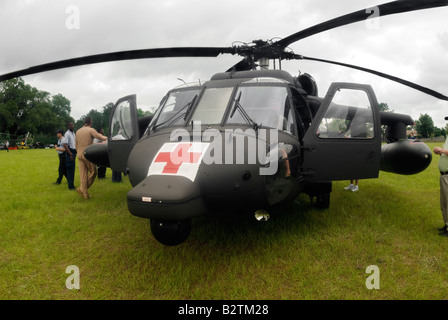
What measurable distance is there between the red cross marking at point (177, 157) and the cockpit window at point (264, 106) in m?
0.91

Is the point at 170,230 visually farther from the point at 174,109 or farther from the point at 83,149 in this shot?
the point at 83,149

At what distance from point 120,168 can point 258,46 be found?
3421mm

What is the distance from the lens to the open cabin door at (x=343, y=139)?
13.9 feet

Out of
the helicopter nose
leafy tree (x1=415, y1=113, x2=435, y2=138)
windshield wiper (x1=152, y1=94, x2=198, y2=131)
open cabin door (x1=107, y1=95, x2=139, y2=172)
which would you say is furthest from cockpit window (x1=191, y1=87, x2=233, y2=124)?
leafy tree (x1=415, y1=113, x2=435, y2=138)

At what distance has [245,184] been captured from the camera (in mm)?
3170

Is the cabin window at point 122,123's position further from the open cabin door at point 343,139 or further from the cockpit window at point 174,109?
the open cabin door at point 343,139

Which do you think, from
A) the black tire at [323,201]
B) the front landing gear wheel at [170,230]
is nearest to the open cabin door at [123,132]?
the front landing gear wheel at [170,230]

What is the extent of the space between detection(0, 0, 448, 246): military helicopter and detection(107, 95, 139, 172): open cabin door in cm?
2

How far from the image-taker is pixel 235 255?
4016mm

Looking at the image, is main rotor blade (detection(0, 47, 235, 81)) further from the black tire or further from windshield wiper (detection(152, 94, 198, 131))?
the black tire

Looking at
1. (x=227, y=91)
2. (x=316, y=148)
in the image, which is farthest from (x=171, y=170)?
(x=316, y=148)

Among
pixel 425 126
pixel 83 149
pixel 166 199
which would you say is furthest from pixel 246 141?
pixel 425 126

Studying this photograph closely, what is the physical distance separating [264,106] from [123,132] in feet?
7.56

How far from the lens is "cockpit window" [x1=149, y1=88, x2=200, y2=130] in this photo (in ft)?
14.1
